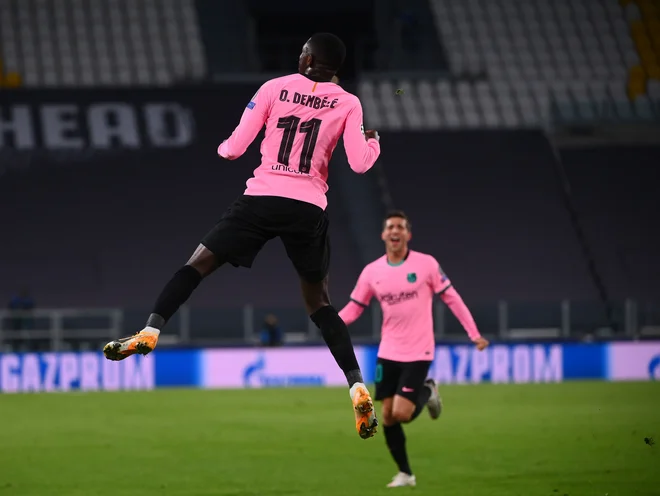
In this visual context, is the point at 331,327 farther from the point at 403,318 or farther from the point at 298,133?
the point at 403,318

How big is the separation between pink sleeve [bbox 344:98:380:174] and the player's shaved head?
29cm

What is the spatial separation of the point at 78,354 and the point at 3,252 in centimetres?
539

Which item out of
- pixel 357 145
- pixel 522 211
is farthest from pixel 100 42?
pixel 357 145

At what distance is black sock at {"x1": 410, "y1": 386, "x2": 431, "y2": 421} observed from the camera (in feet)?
36.7

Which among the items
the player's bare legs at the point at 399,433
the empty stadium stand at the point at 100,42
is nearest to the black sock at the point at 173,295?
the player's bare legs at the point at 399,433

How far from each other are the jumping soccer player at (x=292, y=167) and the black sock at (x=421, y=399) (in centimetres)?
399

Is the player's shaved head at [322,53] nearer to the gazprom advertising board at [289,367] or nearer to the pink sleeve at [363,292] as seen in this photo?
the pink sleeve at [363,292]

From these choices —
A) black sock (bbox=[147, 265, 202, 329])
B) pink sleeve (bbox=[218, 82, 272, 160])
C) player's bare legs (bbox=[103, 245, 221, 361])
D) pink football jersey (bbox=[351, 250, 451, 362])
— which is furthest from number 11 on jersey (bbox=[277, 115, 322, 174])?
pink football jersey (bbox=[351, 250, 451, 362])

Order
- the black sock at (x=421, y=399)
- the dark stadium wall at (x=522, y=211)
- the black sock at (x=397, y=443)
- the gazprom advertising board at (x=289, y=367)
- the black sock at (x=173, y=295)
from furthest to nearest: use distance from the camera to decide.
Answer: the dark stadium wall at (x=522, y=211), the gazprom advertising board at (x=289, y=367), the black sock at (x=421, y=399), the black sock at (x=397, y=443), the black sock at (x=173, y=295)

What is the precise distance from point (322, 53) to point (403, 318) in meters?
4.53

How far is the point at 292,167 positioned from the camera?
7113mm

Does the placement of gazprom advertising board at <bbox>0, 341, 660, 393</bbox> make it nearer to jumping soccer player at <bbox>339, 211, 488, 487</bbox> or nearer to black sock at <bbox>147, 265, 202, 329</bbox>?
jumping soccer player at <bbox>339, 211, 488, 487</bbox>

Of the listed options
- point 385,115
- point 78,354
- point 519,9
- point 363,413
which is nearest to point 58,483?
point 363,413

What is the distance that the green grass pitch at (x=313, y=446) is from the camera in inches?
420
